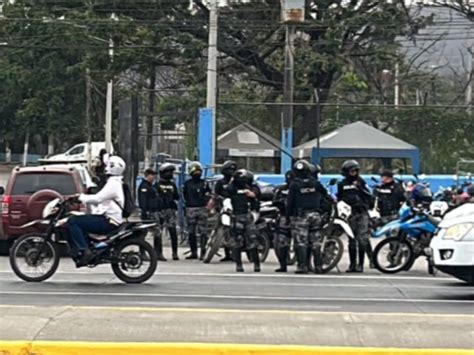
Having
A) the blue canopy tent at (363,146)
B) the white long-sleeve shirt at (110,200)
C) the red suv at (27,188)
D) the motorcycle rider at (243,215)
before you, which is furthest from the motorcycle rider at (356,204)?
the blue canopy tent at (363,146)

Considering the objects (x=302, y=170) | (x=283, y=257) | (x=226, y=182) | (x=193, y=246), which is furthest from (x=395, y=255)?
(x=193, y=246)

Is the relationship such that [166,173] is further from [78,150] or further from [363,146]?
[78,150]

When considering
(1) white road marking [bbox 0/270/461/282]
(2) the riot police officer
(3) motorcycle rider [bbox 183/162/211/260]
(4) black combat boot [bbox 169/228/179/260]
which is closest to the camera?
(1) white road marking [bbox 0/270/461/282]

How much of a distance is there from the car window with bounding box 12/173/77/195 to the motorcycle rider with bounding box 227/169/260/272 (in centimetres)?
359

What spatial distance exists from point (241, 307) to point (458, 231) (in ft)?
10.7

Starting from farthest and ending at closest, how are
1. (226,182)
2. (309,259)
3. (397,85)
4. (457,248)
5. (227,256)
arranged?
(397,85) < (227,256) < (226,182) < (309,259) < (457,248)

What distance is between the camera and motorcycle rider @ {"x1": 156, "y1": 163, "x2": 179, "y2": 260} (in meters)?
18.0

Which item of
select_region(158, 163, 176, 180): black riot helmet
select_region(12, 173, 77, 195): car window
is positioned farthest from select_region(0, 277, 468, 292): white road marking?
select_region(12, 173, 77, 195): car window

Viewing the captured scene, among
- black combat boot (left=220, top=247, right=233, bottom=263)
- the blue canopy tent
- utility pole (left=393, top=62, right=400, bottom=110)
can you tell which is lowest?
black combat boot (left=220, top=247, right=233, bottom=263)

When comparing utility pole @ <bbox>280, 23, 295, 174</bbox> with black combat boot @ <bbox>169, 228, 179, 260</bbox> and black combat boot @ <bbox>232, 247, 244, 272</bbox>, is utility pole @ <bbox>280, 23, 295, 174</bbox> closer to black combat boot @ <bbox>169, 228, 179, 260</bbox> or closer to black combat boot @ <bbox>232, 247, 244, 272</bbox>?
black combat boot @ <bbox>169, 228, 179, 260</bbox>

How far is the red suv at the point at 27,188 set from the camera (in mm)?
18406

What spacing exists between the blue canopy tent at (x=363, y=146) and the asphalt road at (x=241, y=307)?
11227 mm

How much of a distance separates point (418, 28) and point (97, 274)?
23815 mm

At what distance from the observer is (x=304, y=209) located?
15.6 meters
